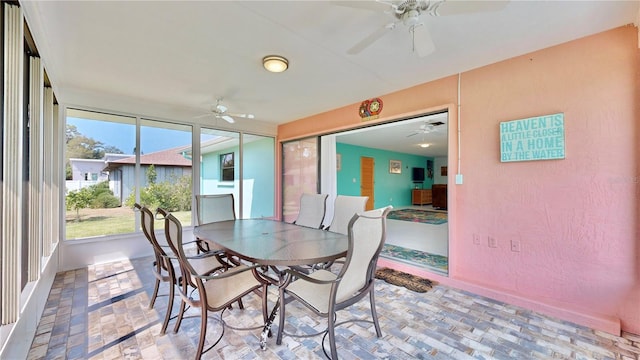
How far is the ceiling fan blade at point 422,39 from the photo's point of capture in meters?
1.74

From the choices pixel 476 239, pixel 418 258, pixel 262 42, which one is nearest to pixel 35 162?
pixel 262 42

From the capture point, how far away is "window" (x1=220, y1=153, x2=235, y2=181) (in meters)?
5.10

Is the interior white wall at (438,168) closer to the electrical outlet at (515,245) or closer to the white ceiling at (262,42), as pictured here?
the white ceiling at (262,42)

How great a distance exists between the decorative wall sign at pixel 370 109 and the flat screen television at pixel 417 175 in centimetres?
749

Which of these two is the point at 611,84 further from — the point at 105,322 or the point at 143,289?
the point at 143,289

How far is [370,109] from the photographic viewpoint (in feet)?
12.5

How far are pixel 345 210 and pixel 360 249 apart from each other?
1376mm

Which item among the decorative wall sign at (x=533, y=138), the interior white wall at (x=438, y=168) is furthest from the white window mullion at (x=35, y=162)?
the interior white wall at (x=438, y=168)

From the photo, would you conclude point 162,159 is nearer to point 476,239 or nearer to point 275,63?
point 275,63

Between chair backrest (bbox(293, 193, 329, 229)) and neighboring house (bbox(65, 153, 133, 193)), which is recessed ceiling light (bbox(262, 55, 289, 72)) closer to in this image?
chair backrest (bbox(293, 193, 329, 229))

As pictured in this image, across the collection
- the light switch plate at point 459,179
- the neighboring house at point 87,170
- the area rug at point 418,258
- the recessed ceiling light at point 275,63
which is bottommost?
the area rug at point 418,258

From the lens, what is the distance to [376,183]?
8.94 m

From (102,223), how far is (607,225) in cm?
587

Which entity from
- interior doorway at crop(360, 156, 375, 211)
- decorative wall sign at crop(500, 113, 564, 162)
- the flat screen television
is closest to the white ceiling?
decorative wall sign at crop(500, 113, 564, 162)
